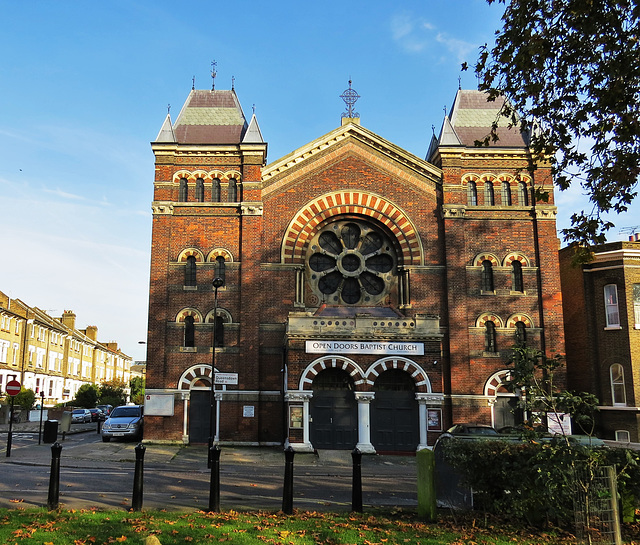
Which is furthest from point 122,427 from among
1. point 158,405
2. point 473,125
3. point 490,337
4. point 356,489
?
point 473,125

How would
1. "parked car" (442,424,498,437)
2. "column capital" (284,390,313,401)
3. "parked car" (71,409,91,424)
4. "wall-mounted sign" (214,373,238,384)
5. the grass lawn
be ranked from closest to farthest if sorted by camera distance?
the grass lawn, "parked car" (442,424,498,437), "column capital" (284,390,313,401), "wall-mounted sign" (214,373,238,384), "parked car" (71,409,91,424)

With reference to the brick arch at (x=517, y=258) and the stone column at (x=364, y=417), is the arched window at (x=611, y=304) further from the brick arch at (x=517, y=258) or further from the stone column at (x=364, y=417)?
the stone column at (x=364, y=417)

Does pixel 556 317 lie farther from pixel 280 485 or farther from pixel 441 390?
pixel 280 485

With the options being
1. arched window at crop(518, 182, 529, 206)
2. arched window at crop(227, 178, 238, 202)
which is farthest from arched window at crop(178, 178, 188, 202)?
arched window at crop(518, 182, 529, 206)

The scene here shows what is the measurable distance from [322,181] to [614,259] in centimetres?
1417

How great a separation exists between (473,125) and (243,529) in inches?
1091

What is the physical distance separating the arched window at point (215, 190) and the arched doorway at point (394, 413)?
1109 cm

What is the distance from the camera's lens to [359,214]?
3003 cm

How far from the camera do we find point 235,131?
3131 cm

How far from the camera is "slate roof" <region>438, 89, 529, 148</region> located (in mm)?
31062

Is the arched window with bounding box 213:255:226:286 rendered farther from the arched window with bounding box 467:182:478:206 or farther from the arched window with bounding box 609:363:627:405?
the arched window with bounding box 609:363:627:405

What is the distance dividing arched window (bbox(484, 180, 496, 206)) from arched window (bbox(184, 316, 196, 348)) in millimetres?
14814

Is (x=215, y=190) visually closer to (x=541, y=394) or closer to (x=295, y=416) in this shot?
(x=295, y=416)

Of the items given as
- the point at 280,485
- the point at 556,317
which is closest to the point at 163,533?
the point at 280,485
